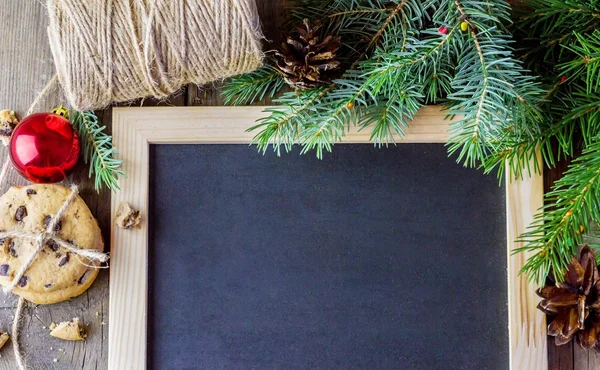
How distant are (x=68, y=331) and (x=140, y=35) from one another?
0.46 m

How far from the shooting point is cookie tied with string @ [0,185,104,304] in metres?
0.72

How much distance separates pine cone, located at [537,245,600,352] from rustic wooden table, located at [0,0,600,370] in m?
0.06

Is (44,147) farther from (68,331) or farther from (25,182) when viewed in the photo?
(68,331)

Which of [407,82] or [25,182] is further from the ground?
[407,82]

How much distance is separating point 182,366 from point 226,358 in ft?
0.22

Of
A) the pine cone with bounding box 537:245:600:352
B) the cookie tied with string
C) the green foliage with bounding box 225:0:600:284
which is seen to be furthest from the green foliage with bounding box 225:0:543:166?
the cookie tied with string

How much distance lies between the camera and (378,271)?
765 millimetres

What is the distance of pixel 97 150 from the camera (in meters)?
0.76

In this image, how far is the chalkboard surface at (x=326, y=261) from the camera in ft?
2.50

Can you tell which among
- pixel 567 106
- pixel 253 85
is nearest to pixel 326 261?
pixel 253 85

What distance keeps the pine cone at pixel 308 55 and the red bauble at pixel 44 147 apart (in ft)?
1.11

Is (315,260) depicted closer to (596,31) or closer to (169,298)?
(169,298)

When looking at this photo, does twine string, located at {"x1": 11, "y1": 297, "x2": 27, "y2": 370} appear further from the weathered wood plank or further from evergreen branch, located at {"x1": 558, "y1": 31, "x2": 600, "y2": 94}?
evergreen branch, located at {"x1": 558, "y1": 31, "x2": 600, "y2": 94}

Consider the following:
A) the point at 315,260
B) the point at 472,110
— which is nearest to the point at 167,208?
the point at 315,260
